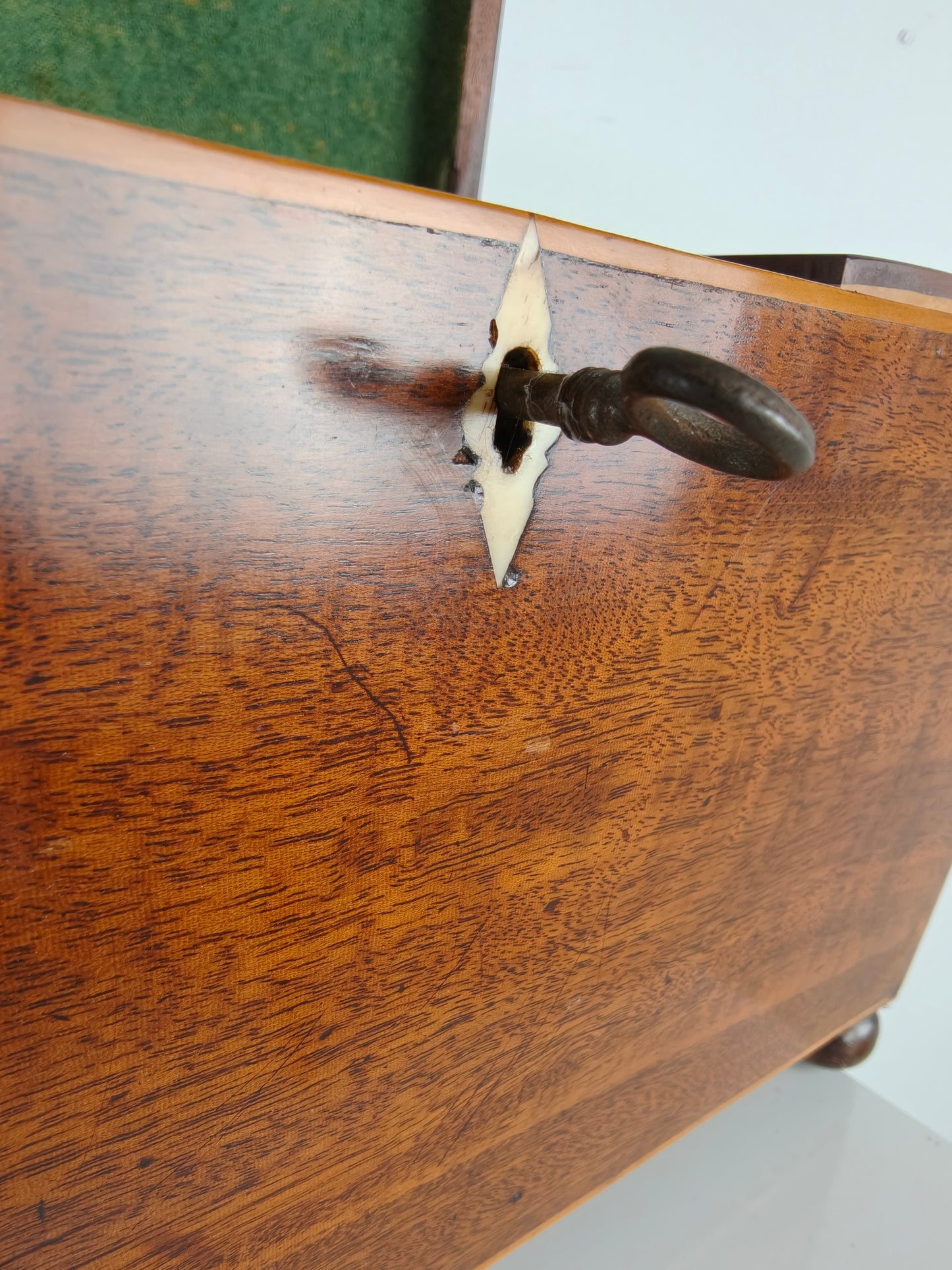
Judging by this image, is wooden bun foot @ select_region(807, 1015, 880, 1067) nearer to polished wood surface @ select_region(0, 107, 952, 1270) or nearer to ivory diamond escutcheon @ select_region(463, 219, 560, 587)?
polished wood surface @ select_region(0, 107, 952, 1270)

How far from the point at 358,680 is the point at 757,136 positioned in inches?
34.5

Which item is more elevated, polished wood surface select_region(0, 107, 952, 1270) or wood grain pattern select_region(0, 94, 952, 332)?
wood grain pattern select_region(0, 94, 952, 332)

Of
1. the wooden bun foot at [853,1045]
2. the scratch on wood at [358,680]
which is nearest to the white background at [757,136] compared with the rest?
the wooden bun foot at [853,1045]

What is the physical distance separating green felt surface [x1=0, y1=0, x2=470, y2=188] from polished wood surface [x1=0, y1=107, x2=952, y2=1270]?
421 millimetres

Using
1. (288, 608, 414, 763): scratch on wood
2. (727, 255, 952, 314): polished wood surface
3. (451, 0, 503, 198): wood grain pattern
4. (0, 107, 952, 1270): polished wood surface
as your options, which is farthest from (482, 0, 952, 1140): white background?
(288, 608, 414, 763): scratch on wood

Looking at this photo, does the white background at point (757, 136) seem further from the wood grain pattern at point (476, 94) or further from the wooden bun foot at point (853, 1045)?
the wooden bun foot at point (853, 1045)

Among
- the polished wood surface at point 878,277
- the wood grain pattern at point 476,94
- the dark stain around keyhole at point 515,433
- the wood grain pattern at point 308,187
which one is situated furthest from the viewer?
the wood grain pattern at point 476,94

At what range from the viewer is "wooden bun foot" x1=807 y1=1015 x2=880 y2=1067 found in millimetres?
875

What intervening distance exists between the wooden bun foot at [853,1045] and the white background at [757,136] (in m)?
0.24

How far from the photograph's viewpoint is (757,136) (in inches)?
37.1

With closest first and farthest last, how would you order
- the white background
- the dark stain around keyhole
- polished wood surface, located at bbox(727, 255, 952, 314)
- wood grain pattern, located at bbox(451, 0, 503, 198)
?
the dark stain around keyhole, polished wood surface, located at bbox(727, 255, 952, 314), wood grain pattern, located at bbox(451, 0, 503, 198), the white background

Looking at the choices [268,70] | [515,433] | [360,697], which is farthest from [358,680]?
[268,70]

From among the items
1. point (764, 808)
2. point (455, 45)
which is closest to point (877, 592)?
point (764, 808)

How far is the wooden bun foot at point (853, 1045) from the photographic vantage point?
0.88 metres
